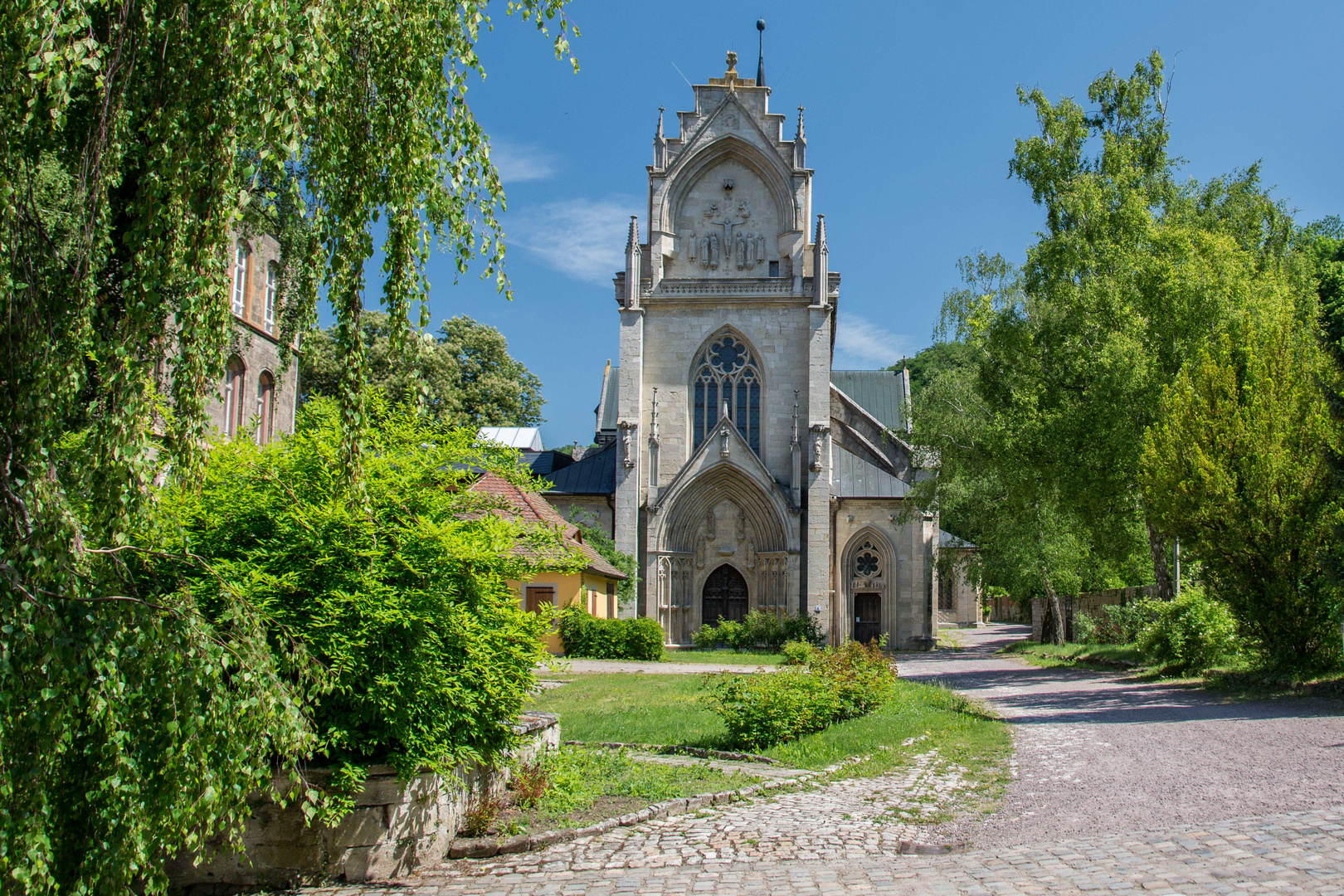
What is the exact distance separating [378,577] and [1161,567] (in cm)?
2086

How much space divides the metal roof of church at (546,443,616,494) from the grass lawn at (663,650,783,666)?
6.41 m

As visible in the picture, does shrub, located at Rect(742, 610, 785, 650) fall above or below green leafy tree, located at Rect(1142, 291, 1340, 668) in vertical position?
below

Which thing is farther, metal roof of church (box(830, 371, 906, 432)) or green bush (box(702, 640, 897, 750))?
metal roof of church (box(830, 371, 906, 432))

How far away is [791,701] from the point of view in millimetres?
10695

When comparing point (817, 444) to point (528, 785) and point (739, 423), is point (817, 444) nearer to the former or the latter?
point (739, 423)

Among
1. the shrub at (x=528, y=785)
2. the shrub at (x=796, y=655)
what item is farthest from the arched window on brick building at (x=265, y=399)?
the shrub at (x=528, y=785)

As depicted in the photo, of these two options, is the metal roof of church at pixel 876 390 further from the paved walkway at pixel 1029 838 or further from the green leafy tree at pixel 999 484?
the paved walkway at pixel 1029 838

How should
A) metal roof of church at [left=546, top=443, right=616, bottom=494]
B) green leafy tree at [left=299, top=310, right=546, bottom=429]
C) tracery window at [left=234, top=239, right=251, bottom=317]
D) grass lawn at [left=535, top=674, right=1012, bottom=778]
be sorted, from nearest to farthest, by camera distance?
grass lawn at [left=535, top=674, right=1012, bottom=778] → tracery window at [left=234, top=239, right=251, bottom=317] → metal roof of church at [left=546, top=443, right=616, bottom=494] → green leafy tree at [left=299, top=310, right=546, bottom=429]

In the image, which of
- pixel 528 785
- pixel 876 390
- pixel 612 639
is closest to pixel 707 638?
pixel 612 639

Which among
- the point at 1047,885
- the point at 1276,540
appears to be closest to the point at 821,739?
the point at 1047,885

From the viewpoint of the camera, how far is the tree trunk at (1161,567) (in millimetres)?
22312

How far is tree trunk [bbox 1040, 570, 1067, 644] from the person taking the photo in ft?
116

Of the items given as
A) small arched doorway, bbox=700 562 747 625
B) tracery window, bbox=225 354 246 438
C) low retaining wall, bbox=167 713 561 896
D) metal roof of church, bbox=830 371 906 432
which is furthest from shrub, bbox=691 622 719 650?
low retaining wall, bbox=167 713 561 896

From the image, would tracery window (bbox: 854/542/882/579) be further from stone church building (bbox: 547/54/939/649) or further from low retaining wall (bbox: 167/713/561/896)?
low retaining wall (bbox: 167/713/561/896)
